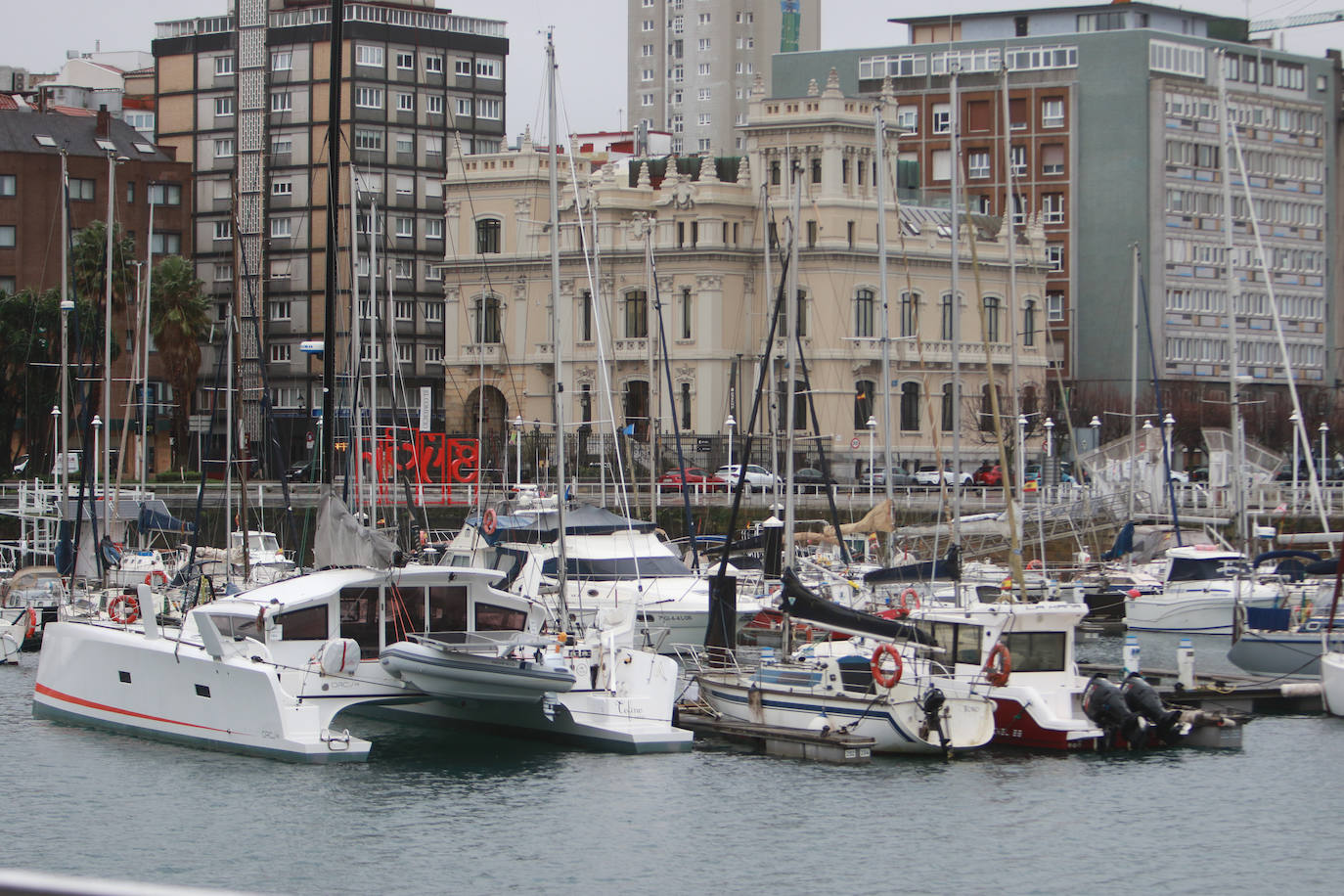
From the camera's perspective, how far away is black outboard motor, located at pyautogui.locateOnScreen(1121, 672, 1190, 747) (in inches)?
1197

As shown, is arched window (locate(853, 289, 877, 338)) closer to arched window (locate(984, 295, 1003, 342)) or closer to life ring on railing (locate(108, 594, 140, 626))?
arched window (locate(984, 295, 1003, 342))

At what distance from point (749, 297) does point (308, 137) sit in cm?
2679

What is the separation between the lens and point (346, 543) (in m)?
29.3

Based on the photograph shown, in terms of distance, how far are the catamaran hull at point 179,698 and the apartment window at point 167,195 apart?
70.6m

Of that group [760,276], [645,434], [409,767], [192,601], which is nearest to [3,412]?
[645,434]

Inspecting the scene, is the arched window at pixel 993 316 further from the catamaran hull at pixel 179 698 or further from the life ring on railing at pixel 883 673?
the catamaran hull at pixel 179 698

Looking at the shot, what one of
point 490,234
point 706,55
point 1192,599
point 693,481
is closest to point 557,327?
point 1192,599

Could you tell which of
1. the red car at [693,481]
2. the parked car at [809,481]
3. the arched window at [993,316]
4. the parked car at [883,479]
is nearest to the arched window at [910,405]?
the arched window at [993,316]

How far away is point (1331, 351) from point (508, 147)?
52105 mm

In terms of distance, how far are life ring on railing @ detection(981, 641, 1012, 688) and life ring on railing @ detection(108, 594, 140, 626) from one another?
1463 cm

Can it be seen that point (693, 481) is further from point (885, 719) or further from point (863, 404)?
point (885, 719)

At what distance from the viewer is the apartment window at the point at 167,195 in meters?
99.2

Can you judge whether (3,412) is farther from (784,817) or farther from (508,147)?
(784,817)

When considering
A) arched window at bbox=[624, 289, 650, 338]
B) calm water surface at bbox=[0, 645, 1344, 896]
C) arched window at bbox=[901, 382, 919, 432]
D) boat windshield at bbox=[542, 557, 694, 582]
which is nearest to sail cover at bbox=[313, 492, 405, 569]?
calm water surface at bbox=[0, 645, 1344, 896]
